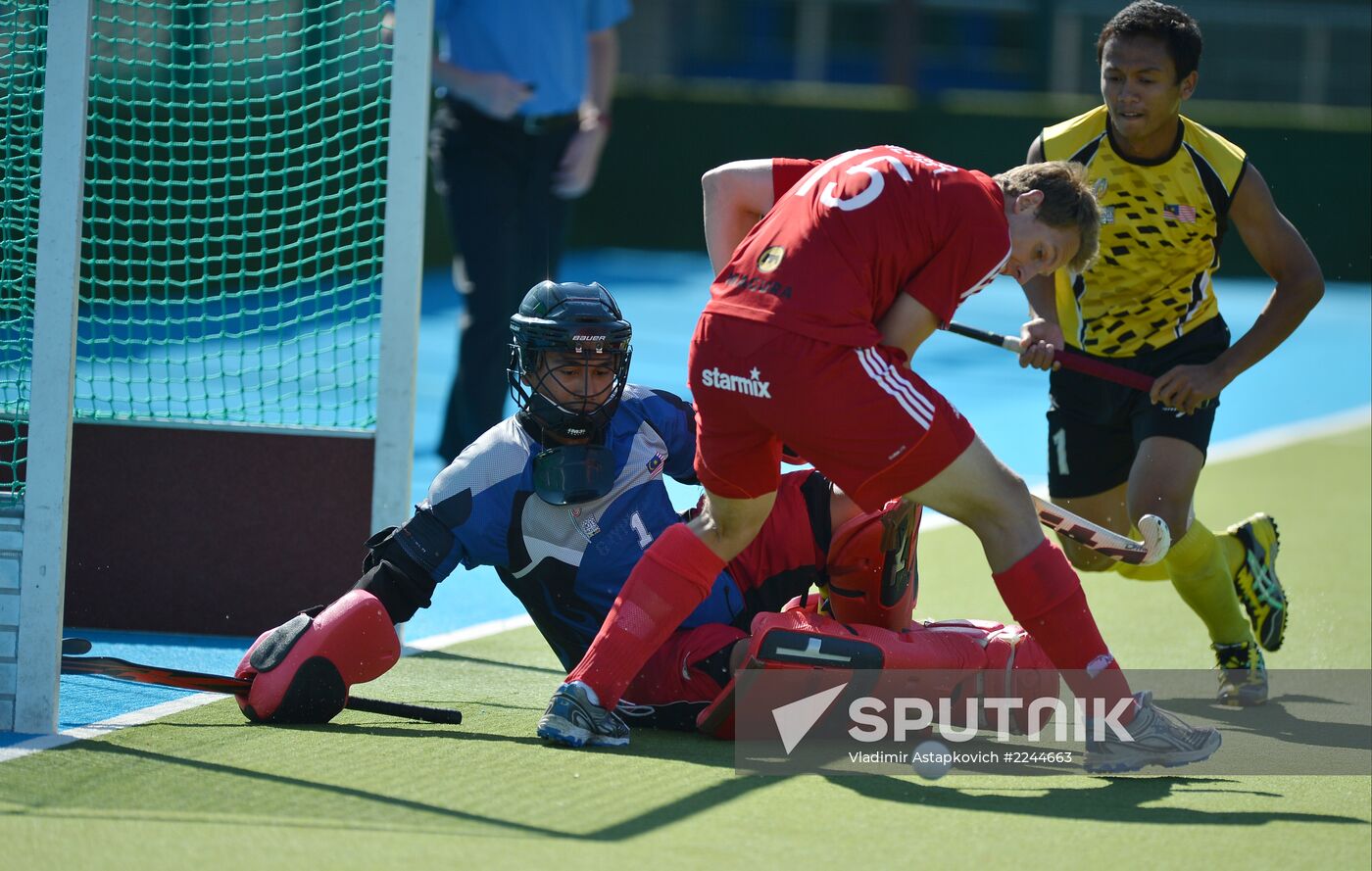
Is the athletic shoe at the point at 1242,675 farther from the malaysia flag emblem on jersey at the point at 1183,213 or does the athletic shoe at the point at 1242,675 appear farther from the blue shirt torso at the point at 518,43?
the blue shirt torso at the point at 518,43

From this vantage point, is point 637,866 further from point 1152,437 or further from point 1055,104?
point 1055,104

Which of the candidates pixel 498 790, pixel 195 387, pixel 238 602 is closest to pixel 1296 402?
pixel 195 387

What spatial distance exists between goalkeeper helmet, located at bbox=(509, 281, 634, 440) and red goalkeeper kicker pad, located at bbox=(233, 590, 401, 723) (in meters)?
0.61

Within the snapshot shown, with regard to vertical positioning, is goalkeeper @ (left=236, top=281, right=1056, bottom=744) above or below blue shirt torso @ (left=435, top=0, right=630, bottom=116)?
below

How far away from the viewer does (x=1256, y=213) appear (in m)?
4.55

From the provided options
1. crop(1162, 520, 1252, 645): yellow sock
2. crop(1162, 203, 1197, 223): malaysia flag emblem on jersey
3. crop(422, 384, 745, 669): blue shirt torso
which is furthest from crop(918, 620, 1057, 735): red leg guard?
crop(1162, 203, 1197, 223): malaysia flag emblem on jersey

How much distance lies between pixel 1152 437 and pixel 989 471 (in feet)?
4.35

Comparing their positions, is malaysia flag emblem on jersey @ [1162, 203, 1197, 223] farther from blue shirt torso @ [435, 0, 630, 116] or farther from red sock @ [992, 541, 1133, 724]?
blue shirt torso @ [435, 0, 630, 116]

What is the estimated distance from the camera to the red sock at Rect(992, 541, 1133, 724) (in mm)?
3490

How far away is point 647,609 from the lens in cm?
369

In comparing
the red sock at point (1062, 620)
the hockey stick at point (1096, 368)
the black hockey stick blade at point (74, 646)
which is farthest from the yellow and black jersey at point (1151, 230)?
the black hockey stick blade at point (74, 646)

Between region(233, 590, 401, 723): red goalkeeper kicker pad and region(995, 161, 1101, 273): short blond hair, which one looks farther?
region(233, 590, 401, 723): red goalkeeper kicker pad

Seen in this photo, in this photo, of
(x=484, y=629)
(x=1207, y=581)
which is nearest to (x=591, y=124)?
(x=484, y=629)

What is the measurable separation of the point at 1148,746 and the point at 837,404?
1.00 metres
